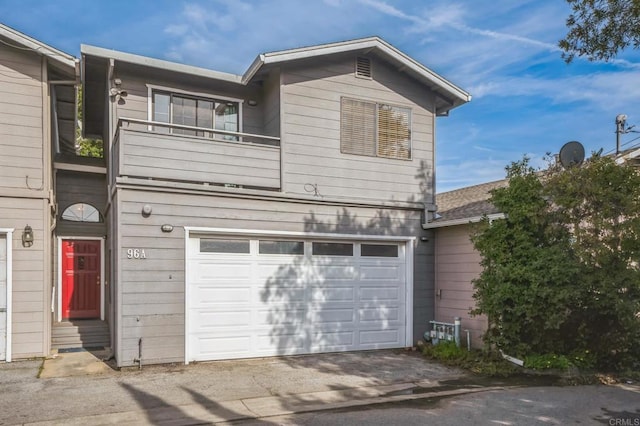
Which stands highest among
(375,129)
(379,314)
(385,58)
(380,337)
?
(385,58)

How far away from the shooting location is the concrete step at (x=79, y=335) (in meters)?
9.33

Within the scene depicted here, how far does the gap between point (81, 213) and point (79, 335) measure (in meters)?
3.00

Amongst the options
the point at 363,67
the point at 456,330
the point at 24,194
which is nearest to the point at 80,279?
the point at 24,194

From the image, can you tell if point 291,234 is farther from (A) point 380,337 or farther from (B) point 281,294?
(A) point 380,337

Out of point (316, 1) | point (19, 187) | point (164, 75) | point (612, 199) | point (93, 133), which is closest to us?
point (612, 199)

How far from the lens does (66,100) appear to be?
36.7ft

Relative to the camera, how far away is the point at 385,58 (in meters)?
9.97

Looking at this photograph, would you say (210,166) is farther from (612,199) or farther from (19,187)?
(612,199)

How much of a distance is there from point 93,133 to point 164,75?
5141 millimetres

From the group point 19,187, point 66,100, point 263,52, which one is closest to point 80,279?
point 19,187

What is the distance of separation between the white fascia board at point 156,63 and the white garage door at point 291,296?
3.33 meters

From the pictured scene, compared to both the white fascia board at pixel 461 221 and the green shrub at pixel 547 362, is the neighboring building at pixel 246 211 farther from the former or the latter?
the green shrub at pixel 547 362

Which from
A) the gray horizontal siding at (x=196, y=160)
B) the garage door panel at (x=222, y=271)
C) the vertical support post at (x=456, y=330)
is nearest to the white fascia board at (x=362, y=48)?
the gray horizontal siding at (x=196, y=160)

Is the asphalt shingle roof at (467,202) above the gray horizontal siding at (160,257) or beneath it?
above
